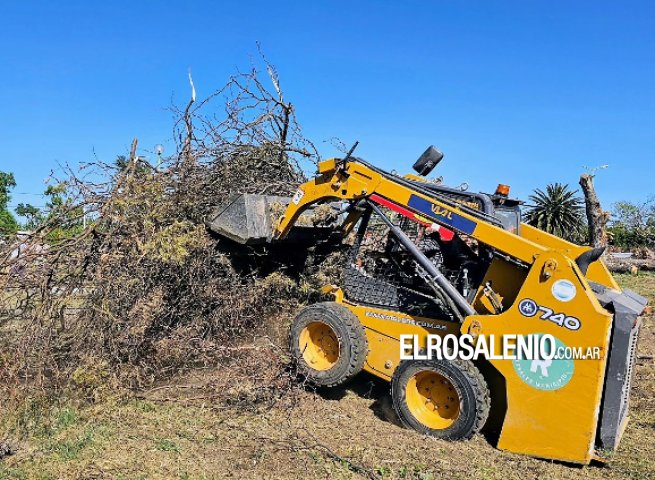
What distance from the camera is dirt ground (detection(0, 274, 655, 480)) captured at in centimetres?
406

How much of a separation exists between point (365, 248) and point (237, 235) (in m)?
1.39

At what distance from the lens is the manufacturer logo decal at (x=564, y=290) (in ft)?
13.9

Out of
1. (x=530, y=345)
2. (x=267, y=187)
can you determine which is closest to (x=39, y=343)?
(x=267, y=187)

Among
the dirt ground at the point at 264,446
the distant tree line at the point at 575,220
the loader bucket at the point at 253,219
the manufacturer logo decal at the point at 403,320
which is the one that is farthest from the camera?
the distant tree line at the point at 575,220

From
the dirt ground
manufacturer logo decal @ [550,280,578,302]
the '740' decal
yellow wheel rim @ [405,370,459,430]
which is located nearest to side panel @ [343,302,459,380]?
yellow wheel rim @ [405,370,459,430]

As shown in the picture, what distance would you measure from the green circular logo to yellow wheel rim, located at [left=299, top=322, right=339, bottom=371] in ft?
6.26

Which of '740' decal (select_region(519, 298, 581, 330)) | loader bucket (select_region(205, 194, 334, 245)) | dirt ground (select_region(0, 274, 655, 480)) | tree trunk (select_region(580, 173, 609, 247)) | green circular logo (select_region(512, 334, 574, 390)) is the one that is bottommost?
dirt ground (select_region(0, 274, 655, 480))

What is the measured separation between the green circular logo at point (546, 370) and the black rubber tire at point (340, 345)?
4.74ft

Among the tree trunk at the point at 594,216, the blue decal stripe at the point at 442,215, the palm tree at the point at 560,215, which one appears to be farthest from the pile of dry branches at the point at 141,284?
the palm tree at the point at 560,215

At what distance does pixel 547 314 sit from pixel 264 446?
2.39m

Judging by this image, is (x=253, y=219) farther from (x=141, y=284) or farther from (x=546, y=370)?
(x=546, y=370)

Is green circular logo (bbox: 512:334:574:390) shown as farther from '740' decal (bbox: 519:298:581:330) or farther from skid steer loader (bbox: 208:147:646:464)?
'740' decal (bbox: 519:298:581:330)

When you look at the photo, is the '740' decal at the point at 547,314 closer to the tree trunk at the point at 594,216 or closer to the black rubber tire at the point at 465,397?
the black rubber tire at the point at 465,397

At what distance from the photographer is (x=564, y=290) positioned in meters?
4.27
